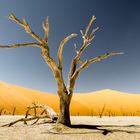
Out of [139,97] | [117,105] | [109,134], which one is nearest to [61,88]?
[109,134]

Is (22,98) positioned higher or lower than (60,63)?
higher

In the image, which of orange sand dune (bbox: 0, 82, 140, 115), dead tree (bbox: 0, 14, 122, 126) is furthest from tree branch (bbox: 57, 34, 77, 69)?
orange sand dune (bbox: 0, 82, 140, 115)

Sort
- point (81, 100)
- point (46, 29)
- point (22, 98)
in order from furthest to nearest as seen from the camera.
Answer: point (81, 100) < point (22, 98) < point (46, 29)

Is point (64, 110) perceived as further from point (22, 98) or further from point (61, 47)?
point (22, 98)

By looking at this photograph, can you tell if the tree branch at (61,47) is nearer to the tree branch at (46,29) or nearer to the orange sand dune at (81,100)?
the tree branch at (46,29)

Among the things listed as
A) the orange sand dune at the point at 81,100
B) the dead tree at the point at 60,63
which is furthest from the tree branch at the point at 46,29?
the orange sand dune at the point at 81,100

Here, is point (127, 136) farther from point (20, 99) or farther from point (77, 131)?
point (20, 99)

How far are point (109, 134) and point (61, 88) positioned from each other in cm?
327

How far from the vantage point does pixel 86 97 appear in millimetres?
86438

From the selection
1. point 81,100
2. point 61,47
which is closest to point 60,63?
point 61,47

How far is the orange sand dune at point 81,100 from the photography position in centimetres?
6419

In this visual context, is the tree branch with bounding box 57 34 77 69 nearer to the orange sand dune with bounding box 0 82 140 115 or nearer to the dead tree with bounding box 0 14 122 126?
the dead tree with bounding box 0 14 122 126

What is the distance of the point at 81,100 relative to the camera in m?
81.3

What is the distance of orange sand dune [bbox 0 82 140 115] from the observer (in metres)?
64.2
